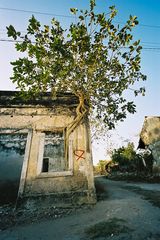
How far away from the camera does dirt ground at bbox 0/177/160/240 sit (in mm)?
3463

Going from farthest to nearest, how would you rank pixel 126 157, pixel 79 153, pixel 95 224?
pixel 126 157, pixel 79 153, pixel 95 224

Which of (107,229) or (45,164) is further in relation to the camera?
(45,164)

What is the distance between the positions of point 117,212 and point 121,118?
12.9ft

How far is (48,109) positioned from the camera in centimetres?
742

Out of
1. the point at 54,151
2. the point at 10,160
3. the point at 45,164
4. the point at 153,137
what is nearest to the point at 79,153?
the point at 54,151

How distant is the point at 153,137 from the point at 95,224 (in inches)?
443

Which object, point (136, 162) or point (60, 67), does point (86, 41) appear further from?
point (136, 162)

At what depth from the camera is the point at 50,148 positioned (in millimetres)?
8055

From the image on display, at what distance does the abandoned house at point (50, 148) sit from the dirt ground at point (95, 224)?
0.58 meters

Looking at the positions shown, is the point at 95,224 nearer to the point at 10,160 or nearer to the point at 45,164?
the point at 45,164

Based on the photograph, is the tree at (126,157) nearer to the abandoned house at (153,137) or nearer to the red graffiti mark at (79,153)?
the abandoned house at (153,137)

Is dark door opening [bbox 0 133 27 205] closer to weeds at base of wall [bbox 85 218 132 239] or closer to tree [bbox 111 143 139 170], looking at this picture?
weeds at base of wall [bbox 85 218 132 239]

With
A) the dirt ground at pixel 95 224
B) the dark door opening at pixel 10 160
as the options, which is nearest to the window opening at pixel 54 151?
the dirt ground at pixel 95 224

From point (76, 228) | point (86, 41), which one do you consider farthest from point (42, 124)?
point (76, 228)
